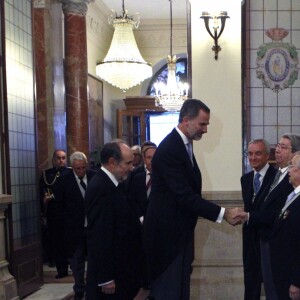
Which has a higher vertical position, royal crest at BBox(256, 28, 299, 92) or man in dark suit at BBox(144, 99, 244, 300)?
royal crest at BBox(256, 28, 299, 92)

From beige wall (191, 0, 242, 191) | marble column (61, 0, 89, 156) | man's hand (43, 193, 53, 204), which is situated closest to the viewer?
beige wall (191, 0, 242, 191)

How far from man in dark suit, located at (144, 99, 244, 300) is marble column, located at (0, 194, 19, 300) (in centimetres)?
214

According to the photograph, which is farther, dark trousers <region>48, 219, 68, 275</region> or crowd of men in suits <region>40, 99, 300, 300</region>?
dark trousers <region>48, 219, 68, 275</region>

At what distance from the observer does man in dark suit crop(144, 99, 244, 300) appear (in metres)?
3.46

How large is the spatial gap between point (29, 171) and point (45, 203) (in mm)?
993

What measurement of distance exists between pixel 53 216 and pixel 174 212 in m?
3.59

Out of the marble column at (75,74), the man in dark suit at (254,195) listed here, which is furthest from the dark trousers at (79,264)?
the marble column at (75,74)

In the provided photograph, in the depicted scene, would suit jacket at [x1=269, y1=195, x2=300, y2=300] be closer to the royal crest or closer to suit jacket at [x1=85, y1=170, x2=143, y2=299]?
suit jacket at [x1=85, y1=170, x2=143, y2=299]

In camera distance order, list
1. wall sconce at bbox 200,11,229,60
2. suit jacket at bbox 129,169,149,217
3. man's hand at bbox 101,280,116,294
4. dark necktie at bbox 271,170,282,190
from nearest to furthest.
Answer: man's hand at bbox 101,280,116,294
dark necktie at bbox 271,170,282,190
wall sconce at bbox 200,11,229,60
suit jacket at bbox 129,169,149,217

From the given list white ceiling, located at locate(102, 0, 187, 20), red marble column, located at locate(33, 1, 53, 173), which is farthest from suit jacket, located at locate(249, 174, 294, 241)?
white ceiling, located at locate(102, 0, 187, 20)

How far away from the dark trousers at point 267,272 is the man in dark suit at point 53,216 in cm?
268

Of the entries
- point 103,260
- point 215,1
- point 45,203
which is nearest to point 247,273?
point 103,260

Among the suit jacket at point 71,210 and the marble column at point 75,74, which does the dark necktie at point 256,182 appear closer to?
the suit jacket at point 71,210

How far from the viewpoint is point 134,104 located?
14609 mm
